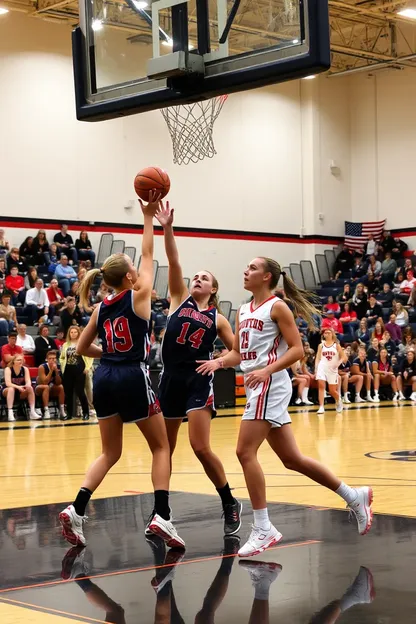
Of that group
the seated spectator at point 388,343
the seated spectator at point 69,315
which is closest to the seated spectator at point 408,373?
the seated spectator at point 388,343

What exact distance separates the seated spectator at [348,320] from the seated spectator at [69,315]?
26.9 feet

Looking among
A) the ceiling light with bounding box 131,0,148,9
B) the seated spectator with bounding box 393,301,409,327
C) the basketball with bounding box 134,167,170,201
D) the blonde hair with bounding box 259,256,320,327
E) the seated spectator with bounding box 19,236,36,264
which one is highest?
the ceiling light with bounding box 131,0,148,9

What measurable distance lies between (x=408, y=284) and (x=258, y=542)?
22.2 meters

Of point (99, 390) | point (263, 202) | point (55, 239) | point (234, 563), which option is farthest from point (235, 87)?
point (263, 202)

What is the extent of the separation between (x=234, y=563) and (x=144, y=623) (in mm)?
1309

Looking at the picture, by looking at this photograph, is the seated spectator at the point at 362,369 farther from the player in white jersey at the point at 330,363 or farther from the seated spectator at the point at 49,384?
the seated spectator at the point at 49,384

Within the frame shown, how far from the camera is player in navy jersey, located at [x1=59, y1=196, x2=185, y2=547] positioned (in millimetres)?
6215

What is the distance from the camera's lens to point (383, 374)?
73.2ft

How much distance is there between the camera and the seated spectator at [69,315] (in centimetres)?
1876

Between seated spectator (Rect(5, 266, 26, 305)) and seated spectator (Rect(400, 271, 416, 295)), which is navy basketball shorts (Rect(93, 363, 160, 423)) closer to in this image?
seated spectator (Rect(5, 266, 26, 305))

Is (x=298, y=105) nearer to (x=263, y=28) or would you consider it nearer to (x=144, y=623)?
(x=263, y=28)

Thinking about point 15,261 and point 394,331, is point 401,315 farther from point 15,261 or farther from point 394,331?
point 15,261

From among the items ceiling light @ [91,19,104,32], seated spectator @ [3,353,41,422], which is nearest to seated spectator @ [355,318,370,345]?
seated spectator @ [3,353,41,422]

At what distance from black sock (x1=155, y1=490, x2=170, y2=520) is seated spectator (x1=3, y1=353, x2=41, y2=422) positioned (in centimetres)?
1107
